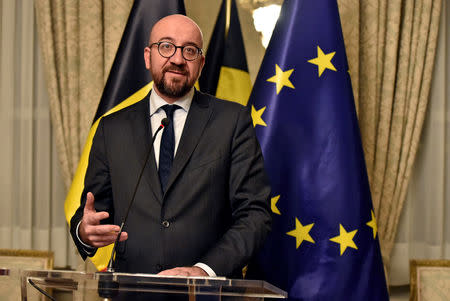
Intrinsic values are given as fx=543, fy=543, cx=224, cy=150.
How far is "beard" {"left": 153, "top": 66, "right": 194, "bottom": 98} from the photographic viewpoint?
81.0 inches

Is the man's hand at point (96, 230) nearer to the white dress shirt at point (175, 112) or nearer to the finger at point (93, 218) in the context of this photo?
the finger at point (93, 218)

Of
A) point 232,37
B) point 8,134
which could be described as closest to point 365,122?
point 232,37

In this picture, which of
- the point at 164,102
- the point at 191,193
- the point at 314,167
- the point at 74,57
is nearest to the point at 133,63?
the point at 74,57

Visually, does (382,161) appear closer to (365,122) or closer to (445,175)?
(365,122)

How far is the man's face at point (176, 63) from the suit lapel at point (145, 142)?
117 millimetres

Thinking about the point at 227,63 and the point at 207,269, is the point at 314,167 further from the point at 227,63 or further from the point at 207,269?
the point at 207,269

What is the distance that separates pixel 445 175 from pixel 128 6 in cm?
226

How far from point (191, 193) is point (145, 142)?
0.27 meters

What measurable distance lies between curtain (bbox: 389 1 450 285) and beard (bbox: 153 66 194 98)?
77.5 inches

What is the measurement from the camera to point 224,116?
6.81 ft

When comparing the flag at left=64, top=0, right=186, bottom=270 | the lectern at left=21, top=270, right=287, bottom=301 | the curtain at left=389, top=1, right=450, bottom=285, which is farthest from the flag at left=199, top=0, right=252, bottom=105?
the lectern at left=21, top=270, right=287, bottom=301

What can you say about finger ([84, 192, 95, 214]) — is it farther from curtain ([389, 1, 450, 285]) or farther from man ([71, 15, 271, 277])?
curtain ([389, 1, 450, 285])

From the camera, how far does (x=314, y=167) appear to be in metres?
2.70

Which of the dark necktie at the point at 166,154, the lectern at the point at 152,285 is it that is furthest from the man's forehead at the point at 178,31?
the lectern at the point at 152,285
